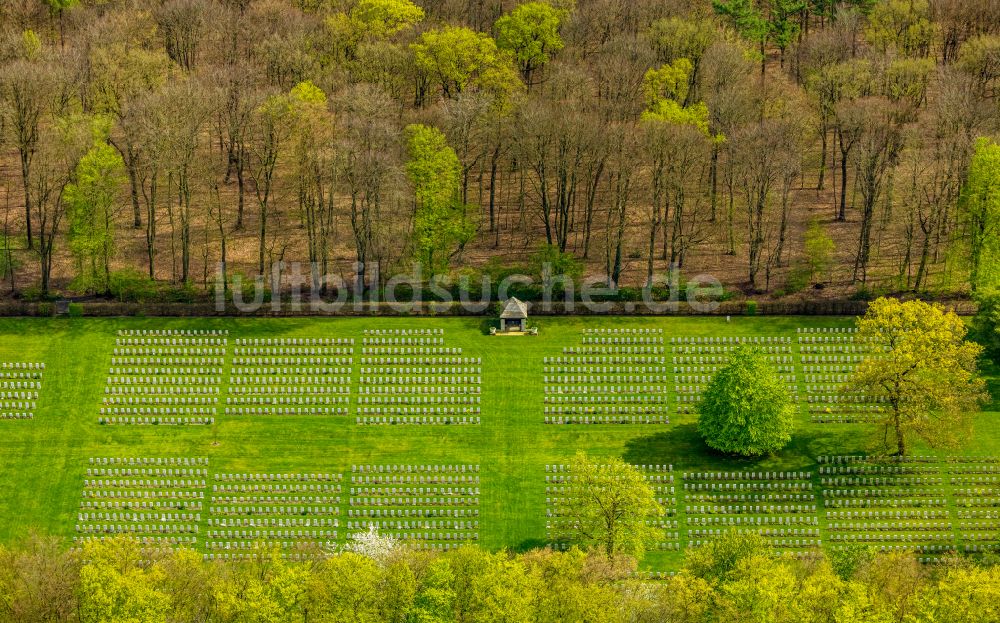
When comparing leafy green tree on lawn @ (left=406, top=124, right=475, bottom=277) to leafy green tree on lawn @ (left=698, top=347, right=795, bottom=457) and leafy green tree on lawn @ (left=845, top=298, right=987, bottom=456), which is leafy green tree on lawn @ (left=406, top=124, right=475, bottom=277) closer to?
leafy green tree on lawn @ (left=698, top=347, right=795, bottom=457)

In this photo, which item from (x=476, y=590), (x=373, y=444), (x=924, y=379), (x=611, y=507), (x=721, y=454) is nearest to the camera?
(x=476, y=590)

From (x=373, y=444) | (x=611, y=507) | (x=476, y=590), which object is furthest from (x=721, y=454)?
(x=476, y=590)

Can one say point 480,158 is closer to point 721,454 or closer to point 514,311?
point 514,311

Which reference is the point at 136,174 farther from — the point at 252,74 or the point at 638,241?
the point at 638,241

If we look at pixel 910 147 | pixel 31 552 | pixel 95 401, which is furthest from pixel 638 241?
pixel 31 552

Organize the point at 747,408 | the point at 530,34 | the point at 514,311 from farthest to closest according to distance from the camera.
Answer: the point at 530,34 < the point at 514,311 < the point at 747,408

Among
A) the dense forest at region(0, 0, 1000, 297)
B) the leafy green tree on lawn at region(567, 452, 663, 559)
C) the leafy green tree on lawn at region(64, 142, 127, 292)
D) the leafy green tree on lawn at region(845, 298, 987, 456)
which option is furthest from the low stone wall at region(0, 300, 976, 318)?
the leafy green tree on lawn at region(567, 452, 663, 559)
